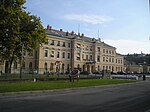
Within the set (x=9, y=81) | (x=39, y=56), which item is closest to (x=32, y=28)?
(x=9, y=81)

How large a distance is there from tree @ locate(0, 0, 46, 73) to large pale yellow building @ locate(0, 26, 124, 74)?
3344 centimetres

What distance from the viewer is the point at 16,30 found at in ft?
140

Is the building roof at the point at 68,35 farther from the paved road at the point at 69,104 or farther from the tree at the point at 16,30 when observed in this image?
the paved road at the point at 69,104

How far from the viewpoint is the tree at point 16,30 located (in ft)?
135

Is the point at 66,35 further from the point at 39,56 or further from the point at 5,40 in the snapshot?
the point at 5,40

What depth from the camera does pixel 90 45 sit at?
11612 cm

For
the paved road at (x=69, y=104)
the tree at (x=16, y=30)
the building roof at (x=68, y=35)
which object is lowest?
the paved road at (x=69, y=104)

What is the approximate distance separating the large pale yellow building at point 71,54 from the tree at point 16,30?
110 feet

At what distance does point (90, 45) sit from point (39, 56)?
99.8ft

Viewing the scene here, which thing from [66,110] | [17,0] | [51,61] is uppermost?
[17,0]

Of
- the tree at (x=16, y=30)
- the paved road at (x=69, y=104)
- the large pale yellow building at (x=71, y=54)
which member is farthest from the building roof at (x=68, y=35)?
the paved road at (x=69, y=104)

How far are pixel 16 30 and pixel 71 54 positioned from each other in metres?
63.4

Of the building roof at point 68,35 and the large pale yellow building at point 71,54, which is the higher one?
the building roof at point 68,35

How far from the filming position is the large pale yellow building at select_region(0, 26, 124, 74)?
9256 cm
